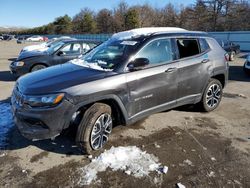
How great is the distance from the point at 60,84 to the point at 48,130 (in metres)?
0.66

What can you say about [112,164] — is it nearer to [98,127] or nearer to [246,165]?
[98,127]

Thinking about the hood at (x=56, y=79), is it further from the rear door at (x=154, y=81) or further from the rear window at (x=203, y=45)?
the rear window at (x=203, y=45)

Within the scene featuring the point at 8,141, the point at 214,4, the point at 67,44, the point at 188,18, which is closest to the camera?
the point at 8,141

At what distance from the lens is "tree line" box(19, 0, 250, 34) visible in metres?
46.3

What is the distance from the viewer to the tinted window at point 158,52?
436cm

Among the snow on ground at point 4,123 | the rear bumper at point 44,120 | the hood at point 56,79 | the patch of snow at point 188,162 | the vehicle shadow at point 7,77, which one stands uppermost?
the hood at point 56,79

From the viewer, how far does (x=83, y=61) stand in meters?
4.70

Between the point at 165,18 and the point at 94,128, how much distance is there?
59.3 metres

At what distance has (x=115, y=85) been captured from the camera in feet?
12.6

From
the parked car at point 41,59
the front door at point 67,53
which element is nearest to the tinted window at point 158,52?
the parked car at point 41,59

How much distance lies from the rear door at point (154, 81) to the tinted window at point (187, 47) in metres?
0.29

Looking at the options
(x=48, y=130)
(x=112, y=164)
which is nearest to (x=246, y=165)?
(x=112, y=164)

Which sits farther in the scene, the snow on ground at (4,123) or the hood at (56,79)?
the snow on ground at (4,123)

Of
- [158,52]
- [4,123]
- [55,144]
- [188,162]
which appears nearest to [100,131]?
→ [55,144]
